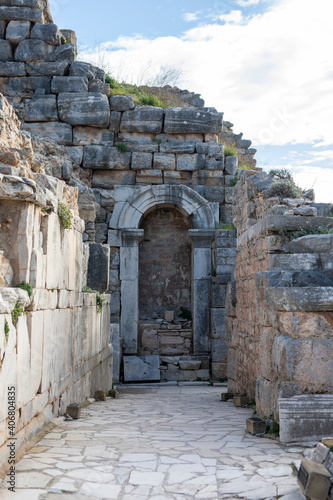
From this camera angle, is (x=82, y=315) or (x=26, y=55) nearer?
(x=82, y=315)

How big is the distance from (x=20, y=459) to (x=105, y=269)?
513 centimetres

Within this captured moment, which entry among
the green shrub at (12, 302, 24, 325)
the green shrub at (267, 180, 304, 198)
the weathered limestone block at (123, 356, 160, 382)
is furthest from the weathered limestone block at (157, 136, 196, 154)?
the green shrub at (12, 302, 24, 325)

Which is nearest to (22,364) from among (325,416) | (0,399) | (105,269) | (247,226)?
(0,399)

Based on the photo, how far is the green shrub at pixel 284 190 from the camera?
21.3 feet

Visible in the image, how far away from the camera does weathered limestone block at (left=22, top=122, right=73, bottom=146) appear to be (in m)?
11.9

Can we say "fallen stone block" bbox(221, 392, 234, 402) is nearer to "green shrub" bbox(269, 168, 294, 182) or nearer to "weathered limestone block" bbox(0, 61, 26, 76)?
"green shrub" bbox(269, 168, 294, 182)

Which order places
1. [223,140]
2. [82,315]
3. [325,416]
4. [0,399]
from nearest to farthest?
[0,399] → [325,416] → [82,315] → [223,140]

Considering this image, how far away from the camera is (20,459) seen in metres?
3.87

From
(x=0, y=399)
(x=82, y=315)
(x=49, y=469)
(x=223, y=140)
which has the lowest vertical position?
(x=49, y=469)

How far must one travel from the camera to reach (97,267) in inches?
347

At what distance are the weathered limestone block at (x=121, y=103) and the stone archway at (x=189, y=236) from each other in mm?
1948

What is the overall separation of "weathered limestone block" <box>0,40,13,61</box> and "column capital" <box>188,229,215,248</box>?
Answer: 227 inches

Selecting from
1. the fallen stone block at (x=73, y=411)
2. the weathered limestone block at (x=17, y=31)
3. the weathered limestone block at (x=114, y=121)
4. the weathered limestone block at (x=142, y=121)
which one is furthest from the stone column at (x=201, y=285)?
the fallen stone block at (x=73, y=411)

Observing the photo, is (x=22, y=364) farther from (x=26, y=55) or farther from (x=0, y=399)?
(x=26, y=55)
